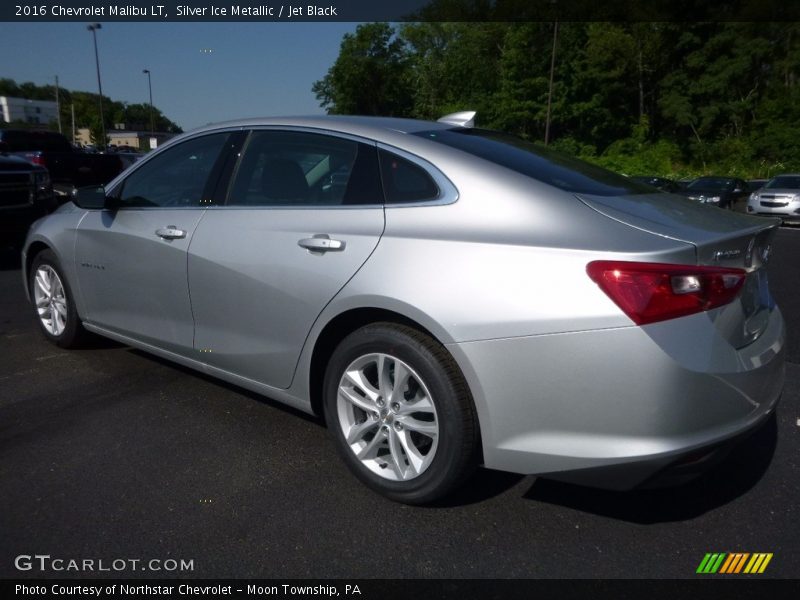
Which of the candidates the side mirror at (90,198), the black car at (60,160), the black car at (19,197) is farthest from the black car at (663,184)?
the black car at (60,160)

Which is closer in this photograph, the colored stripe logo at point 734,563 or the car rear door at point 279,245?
the colored stripe logo at point 734,563

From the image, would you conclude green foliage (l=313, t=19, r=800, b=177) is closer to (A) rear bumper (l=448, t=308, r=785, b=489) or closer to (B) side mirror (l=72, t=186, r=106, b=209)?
(B) side mirror (l=72, t=186, r=106, b=209)

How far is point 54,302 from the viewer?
15.6 ft

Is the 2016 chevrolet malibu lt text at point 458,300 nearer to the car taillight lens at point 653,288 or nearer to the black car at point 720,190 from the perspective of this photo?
the car taillight lens at point 653,288

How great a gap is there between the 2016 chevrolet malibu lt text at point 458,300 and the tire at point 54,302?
3.25ft

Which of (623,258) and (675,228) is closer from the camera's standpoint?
(623,258)

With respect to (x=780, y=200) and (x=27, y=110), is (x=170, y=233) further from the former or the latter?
(x=27, y=110)

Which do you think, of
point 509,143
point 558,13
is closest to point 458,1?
point 558,13

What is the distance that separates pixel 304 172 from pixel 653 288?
178 centimetres

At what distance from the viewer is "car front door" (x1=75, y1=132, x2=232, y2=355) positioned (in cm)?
362

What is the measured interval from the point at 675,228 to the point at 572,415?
2.55 ft

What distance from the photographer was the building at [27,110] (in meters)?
106

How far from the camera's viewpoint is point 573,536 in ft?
8.61
